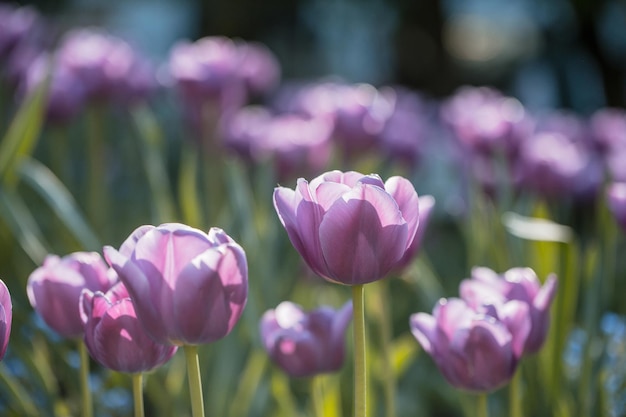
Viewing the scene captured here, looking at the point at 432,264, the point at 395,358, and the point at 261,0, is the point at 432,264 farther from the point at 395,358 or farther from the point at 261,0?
the point at 261,0

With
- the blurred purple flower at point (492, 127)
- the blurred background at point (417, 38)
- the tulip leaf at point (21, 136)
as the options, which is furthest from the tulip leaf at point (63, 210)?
the blurred background at point (417, 38)

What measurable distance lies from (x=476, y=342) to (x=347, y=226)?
0.20 metres

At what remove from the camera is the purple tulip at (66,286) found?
0.82 metres

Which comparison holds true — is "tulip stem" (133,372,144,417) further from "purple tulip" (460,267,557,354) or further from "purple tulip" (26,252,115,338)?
"purple tulip" (460,267,557,354)

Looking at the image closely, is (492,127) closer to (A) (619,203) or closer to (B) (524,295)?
(A) (619,203)

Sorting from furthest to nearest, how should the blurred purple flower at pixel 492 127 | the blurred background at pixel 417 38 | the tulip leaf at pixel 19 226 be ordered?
the blurred background at pixel 417 38, the blurred purple flower at pixel 492 127, the tulip leaf at pixel 19 226

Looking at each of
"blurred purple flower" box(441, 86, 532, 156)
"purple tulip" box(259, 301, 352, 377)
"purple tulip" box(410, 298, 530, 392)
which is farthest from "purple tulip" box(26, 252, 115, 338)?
"blurred purple flower" box(441, 86, 532, 156)

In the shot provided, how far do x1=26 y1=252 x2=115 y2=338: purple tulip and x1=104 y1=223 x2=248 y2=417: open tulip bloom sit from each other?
16 cm

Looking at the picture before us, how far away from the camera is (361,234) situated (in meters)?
0.70

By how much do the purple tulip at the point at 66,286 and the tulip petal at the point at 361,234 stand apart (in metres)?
Answer: 0.24

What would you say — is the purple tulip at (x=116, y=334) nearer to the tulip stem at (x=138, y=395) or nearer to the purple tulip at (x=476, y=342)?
the tulip stem at (x=138, y=395)

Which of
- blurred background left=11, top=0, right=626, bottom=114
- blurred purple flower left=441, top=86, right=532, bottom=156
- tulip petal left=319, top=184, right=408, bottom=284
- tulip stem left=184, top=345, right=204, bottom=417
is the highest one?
tulip petal left=319, top=184, right=408, bottom=284

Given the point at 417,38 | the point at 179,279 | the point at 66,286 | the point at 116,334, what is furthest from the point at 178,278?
the point at 417,38

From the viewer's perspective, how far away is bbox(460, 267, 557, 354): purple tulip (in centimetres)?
87
